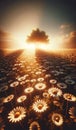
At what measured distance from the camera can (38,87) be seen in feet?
20.5

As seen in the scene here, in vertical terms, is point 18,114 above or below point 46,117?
above

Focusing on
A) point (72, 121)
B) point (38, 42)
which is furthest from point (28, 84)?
point (38, 42)

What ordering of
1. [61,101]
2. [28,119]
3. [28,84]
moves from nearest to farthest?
[28,119]
[61,101]
[28,84]

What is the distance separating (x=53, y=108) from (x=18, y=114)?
161 centimetres

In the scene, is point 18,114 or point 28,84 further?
point 28,84

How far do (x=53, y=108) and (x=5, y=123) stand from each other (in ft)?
6.69

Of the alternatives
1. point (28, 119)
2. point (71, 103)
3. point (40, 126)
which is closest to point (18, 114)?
point (28, 119)

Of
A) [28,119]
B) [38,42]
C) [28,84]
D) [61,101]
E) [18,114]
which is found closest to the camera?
[18,114]

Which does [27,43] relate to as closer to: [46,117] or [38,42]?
[38,42]

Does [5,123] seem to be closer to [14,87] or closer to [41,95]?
[41,95]

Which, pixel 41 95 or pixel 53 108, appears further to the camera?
pixel 41 95

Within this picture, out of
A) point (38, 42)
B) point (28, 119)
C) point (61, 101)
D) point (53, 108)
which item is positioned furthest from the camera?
point (38, 42)

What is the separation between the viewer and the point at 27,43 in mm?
65250

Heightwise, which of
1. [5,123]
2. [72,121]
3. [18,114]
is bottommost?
[5,123]
